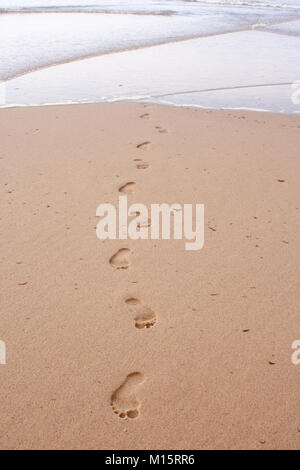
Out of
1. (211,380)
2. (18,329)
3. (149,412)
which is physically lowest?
(149,412)

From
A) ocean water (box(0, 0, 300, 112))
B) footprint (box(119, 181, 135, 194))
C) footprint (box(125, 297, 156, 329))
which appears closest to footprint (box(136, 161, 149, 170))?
footprint (box(119, 181, 135, 194))

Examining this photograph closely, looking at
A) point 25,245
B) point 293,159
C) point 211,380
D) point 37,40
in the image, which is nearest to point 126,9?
point 37,40

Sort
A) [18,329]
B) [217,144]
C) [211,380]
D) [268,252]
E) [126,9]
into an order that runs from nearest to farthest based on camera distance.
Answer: [211,380]
[18,329]
[268,252]
[217,144]
[126,9]

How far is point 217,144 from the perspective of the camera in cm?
410

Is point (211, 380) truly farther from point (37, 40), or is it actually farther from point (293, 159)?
point (37, 40)

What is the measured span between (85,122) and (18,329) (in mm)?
3052

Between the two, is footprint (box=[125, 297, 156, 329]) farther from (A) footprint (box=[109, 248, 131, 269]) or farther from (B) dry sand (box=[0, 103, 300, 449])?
(A) footprint (box=[109, 248, 131, 269])

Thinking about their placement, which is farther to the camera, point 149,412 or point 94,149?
point 94,149

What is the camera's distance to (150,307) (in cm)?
219

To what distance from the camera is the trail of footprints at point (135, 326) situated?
1.70 m

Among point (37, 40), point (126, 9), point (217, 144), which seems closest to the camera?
point (217, 144)

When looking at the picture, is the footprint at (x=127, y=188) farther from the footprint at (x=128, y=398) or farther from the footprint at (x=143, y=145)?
the footprint at (x=128, y=398)

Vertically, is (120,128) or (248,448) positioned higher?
(120,128)

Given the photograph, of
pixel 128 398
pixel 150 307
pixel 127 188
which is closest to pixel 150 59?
pixel 127 188
